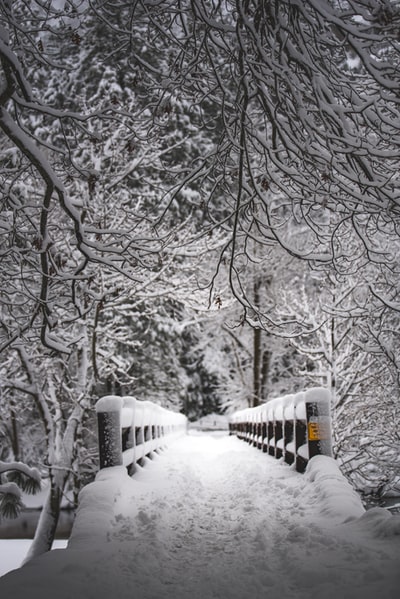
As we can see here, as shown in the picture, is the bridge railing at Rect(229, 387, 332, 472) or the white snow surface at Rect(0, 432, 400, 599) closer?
the white snow surface at Rect(0, 432, 400, 599)

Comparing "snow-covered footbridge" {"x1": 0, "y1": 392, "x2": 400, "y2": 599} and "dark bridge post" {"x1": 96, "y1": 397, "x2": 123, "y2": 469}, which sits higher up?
"dark bridge post" {"x1": 96, "y1": 397, "x2": 123, "y2": 469}

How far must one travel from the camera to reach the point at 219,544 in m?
3.77

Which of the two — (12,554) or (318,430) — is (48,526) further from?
(318,430)

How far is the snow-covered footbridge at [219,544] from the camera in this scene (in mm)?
2666

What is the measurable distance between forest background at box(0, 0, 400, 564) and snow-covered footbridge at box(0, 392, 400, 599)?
1499mm

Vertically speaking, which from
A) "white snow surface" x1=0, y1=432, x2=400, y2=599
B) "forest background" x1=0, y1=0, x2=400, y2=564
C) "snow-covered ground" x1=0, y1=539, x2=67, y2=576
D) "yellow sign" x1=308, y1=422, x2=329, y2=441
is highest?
"forest background" x1=0, y1=0, x2=400, y2=564

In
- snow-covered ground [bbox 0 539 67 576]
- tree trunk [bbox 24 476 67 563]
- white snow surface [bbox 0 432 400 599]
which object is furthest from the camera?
snow-covered ground [bbox 0 539 67 576]

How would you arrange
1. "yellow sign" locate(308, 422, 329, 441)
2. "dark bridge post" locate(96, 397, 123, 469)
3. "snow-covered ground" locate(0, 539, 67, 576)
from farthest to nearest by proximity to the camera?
"snow-covered ground" locate(0, 539, 67, 576) < "yellow sign" locate(308, 422, 329, 441) < "dark bridge post" locate(96, 397, 123, 469)

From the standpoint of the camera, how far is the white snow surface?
266cm

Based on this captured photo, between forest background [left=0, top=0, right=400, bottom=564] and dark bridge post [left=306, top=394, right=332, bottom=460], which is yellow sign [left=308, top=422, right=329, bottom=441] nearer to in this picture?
dark bridge post [left=306, top=394, right=332, bottom=460]

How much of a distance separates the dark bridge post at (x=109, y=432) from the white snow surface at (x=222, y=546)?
19 cm

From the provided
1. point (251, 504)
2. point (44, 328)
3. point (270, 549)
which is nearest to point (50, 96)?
point (44, 328)

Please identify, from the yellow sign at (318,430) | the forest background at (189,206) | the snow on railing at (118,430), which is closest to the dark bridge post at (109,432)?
the snow on railing at (118,430)

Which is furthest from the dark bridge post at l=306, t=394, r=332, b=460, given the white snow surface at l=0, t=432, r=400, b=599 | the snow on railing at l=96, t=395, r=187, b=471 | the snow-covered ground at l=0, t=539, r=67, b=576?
the snow-covered ground at l=0, t=539, r=67, b=576
